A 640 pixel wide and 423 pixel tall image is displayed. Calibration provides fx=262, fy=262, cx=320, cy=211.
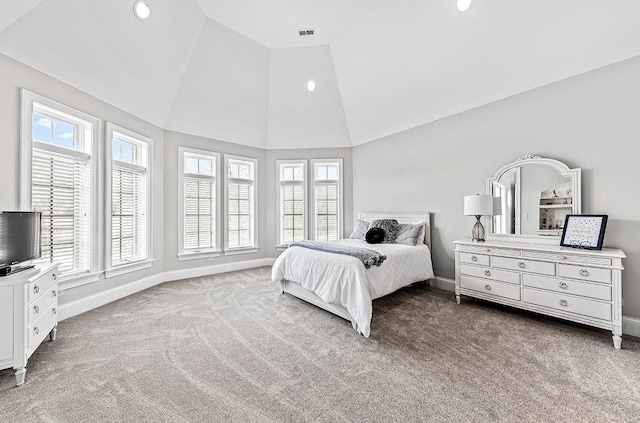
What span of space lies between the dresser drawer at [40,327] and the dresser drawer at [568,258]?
452cm

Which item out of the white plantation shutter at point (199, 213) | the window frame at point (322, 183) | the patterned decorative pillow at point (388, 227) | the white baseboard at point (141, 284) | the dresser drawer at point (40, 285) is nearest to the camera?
the dresser drawer at point (40, 285)

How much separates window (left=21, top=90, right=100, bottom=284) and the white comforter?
2.41 m

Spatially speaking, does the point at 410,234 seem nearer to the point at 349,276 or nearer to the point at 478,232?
the point at 478,232

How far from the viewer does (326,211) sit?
577 cm

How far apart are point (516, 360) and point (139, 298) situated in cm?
441

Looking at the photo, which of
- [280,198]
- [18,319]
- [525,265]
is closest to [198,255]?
[280,198]

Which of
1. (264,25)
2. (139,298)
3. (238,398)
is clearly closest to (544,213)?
(238,398)

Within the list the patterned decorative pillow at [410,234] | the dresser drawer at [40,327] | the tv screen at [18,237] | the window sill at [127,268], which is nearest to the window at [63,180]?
the window sill at [127,268]

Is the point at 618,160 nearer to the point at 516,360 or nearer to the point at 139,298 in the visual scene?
the point at 516,360

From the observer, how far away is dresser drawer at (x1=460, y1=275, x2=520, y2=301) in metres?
2.93

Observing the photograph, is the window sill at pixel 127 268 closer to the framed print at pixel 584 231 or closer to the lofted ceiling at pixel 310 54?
the lofted ceiling at pixel 310 54

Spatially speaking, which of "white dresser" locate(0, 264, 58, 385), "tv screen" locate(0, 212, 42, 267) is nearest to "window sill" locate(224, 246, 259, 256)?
"tv screen" locate(0, 212, 42, 267)

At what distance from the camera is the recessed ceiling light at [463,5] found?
2.84m

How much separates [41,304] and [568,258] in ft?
15.7
